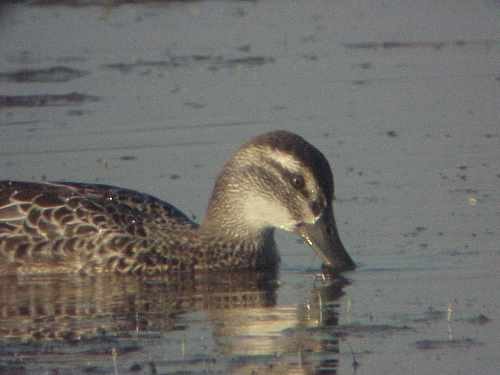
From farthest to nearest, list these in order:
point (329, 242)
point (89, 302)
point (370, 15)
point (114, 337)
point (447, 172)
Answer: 1. point (370, 15)
2. point (447, 172)
3. point (329, 242)
4. point (89, 302)
5. point (114, 337)

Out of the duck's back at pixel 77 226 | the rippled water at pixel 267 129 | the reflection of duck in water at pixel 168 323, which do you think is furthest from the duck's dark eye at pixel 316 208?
the duck's back at pixel 77 226

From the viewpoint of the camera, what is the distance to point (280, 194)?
12922 millimetres

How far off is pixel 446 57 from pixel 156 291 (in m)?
8.17

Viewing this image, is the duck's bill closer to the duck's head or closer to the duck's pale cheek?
the duck's head

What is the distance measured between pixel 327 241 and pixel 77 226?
1.78 meters

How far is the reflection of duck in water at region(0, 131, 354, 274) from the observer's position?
1281 cm

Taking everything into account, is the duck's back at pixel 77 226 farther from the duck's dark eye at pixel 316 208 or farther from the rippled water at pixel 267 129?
the duck's dark eye at pixel 316 208

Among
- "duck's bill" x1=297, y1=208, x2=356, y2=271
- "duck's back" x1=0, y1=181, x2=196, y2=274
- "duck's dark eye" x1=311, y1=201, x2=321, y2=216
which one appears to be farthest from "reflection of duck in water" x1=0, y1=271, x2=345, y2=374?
"duck's dark eye" x1=311, y1=201, x2=321, y2=216

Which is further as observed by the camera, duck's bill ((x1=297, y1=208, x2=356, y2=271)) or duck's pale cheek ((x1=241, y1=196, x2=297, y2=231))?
duck's pale cheek ((x1=241, y1=196, x2=297, y2=231))

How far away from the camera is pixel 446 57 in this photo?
773 inches

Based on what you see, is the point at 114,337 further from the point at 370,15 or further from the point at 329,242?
the point at 370,15

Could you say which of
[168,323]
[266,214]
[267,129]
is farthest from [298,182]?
[267,129]

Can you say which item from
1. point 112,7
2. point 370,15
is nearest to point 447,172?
point 370,15

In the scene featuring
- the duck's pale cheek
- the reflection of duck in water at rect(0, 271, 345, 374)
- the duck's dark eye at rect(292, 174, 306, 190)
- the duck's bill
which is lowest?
the reflection of duck in water at rect(0, 271, 345, 374)
